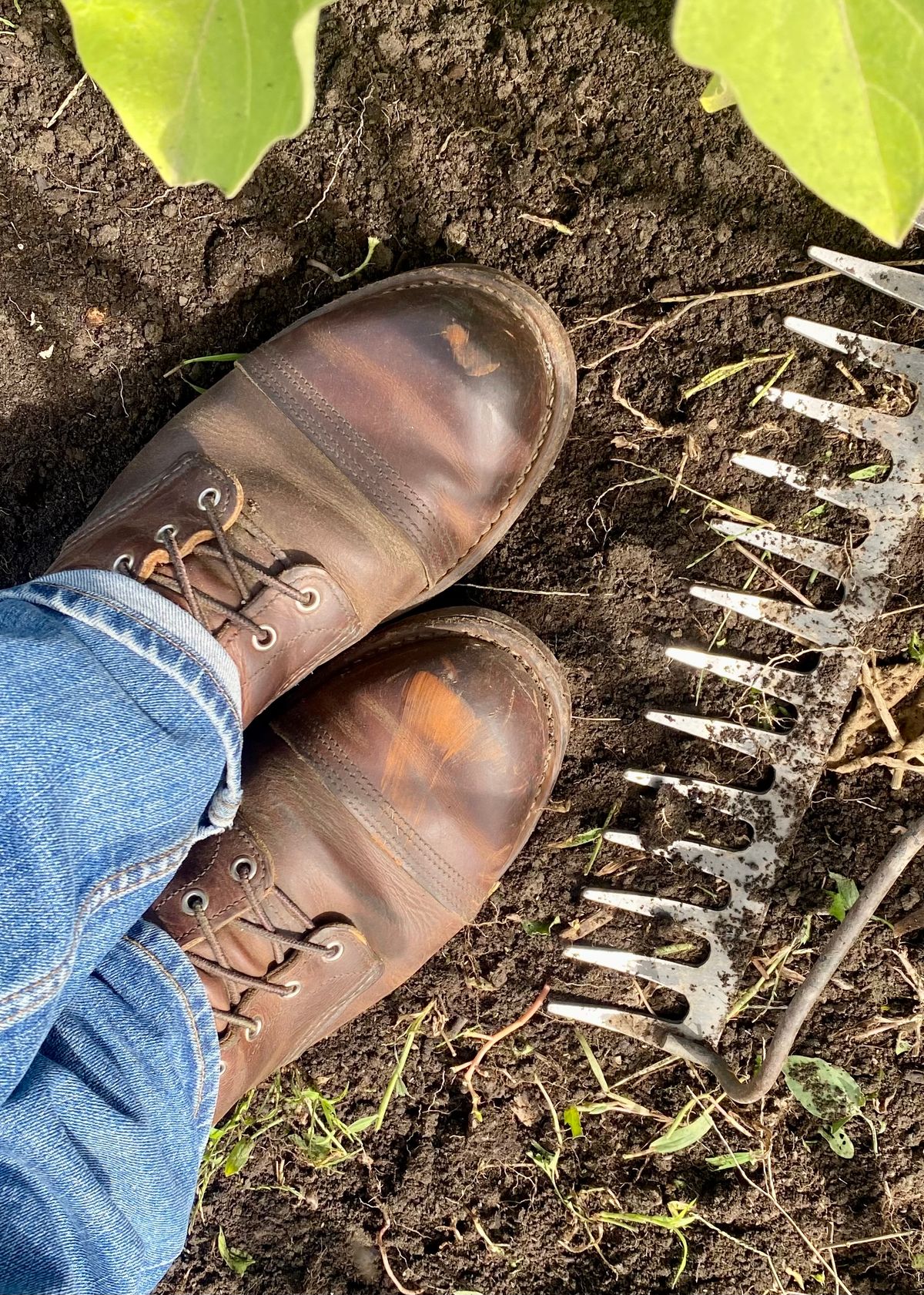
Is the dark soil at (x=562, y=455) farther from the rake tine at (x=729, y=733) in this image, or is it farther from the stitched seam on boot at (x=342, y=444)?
the stitched seam on boot at (x=342, y=444)

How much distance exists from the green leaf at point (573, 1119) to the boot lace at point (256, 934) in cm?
54

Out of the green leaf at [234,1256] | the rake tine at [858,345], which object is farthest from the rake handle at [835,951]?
the green leaf at [234,1256]

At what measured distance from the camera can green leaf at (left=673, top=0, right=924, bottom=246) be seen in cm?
67

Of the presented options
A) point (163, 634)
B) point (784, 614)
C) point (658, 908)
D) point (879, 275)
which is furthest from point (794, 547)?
point (163, 634)

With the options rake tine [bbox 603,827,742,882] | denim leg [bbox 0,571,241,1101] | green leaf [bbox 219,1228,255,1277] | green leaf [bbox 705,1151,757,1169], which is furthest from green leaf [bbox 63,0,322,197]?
green leaf [bbox 219,1228,255,1277]

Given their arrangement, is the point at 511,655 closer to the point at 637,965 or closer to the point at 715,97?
the point at 637,965

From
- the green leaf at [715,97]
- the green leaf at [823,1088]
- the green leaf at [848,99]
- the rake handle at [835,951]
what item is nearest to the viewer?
the green leaf at [848,99]

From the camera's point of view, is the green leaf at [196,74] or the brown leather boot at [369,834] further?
the brown leather boot at [369,834]

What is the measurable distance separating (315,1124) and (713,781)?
3.20 feet

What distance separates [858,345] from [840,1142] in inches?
52.7

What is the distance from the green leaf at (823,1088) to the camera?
1.63m

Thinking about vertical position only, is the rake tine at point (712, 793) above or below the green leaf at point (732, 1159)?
above

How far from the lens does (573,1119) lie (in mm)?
1712

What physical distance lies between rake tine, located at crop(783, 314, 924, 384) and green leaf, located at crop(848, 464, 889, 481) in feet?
0.46
